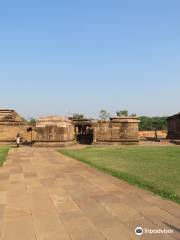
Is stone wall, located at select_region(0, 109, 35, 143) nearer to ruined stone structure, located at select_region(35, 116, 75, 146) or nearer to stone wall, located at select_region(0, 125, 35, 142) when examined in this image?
stone wall, located at select_region(0, 125, 35, 142)

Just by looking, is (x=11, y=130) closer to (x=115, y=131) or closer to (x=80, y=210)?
(x=115, y=131)

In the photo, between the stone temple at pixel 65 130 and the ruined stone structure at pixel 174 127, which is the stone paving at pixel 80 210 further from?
the ruined stone structure at pixel 174 127

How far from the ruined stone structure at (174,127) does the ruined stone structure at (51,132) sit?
49.9 ft

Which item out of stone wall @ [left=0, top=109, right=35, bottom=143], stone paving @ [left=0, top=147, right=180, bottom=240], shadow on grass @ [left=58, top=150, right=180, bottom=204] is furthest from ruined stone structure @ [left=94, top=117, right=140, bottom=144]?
stone paving @ [left=0, top=147, right=180, bottom=240]

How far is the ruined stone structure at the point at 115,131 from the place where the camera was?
25.3 m

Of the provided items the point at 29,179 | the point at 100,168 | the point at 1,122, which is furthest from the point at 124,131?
the point at 29,179

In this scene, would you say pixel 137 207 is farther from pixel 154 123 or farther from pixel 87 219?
pixel 154 123

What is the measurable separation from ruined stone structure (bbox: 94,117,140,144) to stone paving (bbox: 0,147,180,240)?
17.3 metres

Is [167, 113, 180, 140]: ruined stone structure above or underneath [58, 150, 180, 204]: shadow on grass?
above

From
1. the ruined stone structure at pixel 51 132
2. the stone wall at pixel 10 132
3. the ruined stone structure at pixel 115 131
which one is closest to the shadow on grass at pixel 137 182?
the ruined stone structure at pixel 51 132

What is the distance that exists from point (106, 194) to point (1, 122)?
873 inches

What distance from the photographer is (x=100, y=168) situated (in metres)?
10.1

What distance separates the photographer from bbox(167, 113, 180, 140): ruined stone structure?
34625mm

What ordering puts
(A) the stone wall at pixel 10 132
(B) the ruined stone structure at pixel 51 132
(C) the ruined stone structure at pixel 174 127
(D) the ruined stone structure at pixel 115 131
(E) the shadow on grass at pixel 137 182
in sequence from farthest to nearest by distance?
(C) the ruined stone structure at pixel 174 127 → (A) the stone wall at pixel 10 132 → (D) the ruined stone structure at pixel 115 131 → (B) the ruined stone structure at pixel 51 132 → (E) the shadow on grass at pixel 137 182
